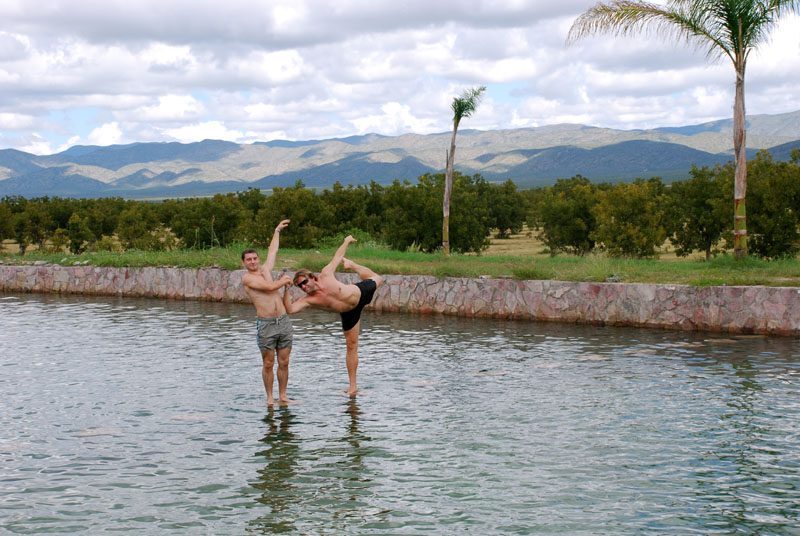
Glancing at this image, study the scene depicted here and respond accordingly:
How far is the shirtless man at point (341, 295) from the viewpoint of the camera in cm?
1052

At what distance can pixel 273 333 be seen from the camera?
34.7 ft

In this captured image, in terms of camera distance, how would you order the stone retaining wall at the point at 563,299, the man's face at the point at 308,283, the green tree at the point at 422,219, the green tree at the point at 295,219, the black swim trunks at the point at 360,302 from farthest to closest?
the green tree at the point at 295,219, the green tree at the point at 422,219, the stone retaining wall at the point at 563,299, the black swim trunks at the point at 360,302, the man's face at the point at 308,283

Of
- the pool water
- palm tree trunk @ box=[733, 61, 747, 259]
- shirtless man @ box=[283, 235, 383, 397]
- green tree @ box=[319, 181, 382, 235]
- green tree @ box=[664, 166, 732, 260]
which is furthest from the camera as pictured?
green tree @ box=[319, 181, 382, 235]

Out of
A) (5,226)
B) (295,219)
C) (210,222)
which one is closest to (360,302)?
(295,219)

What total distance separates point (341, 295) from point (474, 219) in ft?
75.9

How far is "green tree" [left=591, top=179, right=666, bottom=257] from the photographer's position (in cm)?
2698

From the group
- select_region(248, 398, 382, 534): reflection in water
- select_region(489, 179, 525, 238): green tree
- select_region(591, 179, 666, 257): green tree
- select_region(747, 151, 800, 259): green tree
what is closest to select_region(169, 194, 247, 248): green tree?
select_region(591, 179, 666, 257): green tree

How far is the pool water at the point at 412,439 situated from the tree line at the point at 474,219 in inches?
377

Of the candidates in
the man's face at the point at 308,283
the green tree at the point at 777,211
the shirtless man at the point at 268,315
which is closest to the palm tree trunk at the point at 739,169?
the green tree at the point at 777,211

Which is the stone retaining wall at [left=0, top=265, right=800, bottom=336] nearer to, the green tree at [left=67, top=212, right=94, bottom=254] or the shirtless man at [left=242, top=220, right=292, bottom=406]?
the shirtless man at [left=242, top=220, right=292, bottom=406]

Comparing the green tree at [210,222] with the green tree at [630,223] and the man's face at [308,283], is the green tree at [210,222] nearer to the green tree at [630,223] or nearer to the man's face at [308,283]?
the green tree at [630,223]

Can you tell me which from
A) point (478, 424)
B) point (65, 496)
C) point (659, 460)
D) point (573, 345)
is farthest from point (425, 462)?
point (573, 345)

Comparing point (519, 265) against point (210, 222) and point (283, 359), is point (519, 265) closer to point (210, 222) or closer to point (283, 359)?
point (283, 359)

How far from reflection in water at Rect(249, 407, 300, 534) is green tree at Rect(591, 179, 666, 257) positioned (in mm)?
19431
